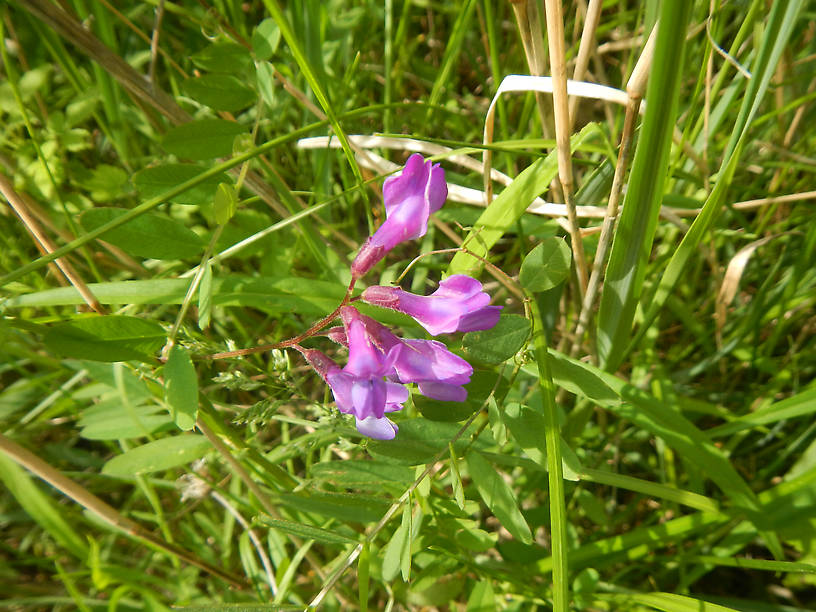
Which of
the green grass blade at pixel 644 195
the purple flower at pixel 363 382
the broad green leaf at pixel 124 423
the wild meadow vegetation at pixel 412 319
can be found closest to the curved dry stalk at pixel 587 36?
the wild meadow vegetation at pixel 412 319

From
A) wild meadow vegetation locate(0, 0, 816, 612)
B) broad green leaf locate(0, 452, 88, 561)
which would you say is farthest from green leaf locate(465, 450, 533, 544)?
broad green leaf locate(0, 452, 88, 561)

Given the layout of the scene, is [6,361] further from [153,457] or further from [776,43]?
[776,43]

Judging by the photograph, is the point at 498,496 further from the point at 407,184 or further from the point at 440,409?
the point at 407,184

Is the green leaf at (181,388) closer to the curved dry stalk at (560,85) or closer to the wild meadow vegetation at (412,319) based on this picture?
the wild meadow vegetation at (412,319)

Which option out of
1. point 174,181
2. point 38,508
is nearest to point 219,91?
point 174,181

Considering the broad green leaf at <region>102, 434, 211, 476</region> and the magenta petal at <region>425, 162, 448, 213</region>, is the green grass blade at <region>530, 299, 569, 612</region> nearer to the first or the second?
the magenta petal at <region>425, 162, 448, 213</region>

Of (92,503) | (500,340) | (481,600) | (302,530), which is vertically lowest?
(481,600)

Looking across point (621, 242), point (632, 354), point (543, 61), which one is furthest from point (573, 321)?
point (543, 61)
